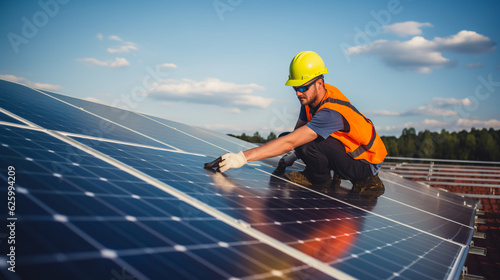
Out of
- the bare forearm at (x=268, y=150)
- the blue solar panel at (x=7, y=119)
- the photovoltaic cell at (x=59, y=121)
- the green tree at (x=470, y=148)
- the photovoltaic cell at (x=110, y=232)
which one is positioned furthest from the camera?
the green tree at (x=470, y=148)

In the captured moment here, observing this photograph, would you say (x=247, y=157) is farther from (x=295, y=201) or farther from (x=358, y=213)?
(x=358, y=213)

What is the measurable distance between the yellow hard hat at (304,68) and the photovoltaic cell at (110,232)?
305cm

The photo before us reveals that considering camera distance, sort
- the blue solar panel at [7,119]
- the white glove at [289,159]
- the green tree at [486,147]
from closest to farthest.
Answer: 1. the blue solar panel at [7,119]
2. the white glove at [289,159]
3. the green tree at [486,147]

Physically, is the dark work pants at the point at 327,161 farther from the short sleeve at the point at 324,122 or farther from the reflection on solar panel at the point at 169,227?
the reflection on solar panel at the point at 169,227

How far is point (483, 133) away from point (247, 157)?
162 ft

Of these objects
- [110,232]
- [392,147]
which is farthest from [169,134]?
[392,147]

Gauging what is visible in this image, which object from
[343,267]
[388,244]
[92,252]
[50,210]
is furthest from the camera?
[388,244]

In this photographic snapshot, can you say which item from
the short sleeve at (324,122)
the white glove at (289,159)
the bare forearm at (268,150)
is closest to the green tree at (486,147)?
the white glove at (289,159)

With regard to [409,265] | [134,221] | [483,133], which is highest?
[483,133]

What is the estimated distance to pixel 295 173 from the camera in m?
4.87

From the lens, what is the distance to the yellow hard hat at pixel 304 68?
180 inches

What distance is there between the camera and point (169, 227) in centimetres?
155

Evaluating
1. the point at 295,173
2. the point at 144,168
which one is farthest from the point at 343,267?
the point at 295,173

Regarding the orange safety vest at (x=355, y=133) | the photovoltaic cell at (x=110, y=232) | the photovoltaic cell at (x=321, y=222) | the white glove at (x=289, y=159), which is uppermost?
the orange safety vest at (x=355, y=133)
